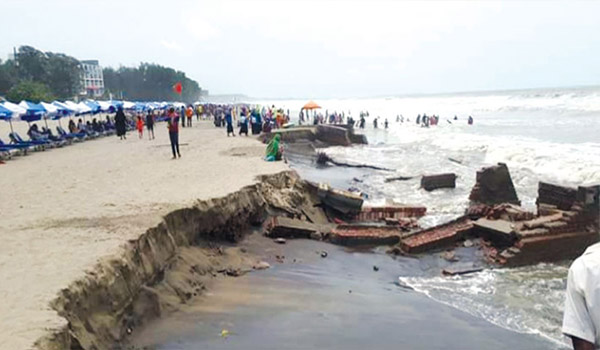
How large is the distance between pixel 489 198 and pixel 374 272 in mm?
6692

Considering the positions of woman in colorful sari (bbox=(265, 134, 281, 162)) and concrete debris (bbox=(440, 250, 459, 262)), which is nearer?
concrete debris (bbox=(440, 250, 459, 262))

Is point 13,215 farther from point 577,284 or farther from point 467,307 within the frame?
Result: point 577,284

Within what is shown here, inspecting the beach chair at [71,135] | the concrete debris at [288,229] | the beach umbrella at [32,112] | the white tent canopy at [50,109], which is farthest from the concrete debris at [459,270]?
the beach chair at [71,135]

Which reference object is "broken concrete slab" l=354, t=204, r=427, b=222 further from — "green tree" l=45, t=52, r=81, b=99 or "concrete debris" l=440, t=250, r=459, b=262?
"green tree" l=45, t=52, r=81, b=99

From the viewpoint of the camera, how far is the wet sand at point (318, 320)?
18.1 ft

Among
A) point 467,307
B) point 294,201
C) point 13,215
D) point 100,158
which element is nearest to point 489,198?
point 294,201

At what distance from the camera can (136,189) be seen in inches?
429

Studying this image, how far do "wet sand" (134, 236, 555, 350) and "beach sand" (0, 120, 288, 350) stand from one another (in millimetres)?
1256

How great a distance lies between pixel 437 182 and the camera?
686 inches

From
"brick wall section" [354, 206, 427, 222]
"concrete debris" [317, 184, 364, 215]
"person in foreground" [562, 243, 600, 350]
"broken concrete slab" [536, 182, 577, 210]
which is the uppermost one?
"person in foreground" [562, 243, 600, 350]

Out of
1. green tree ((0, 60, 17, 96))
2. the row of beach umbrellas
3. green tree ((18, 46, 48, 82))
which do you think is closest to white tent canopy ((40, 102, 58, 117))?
the row of beach umbrellas

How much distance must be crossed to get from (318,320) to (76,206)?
5569 millimetres

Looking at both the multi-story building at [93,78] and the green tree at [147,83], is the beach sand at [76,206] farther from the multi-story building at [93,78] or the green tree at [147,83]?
the green tree at [147,83]

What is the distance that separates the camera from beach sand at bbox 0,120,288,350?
488 centimetres
